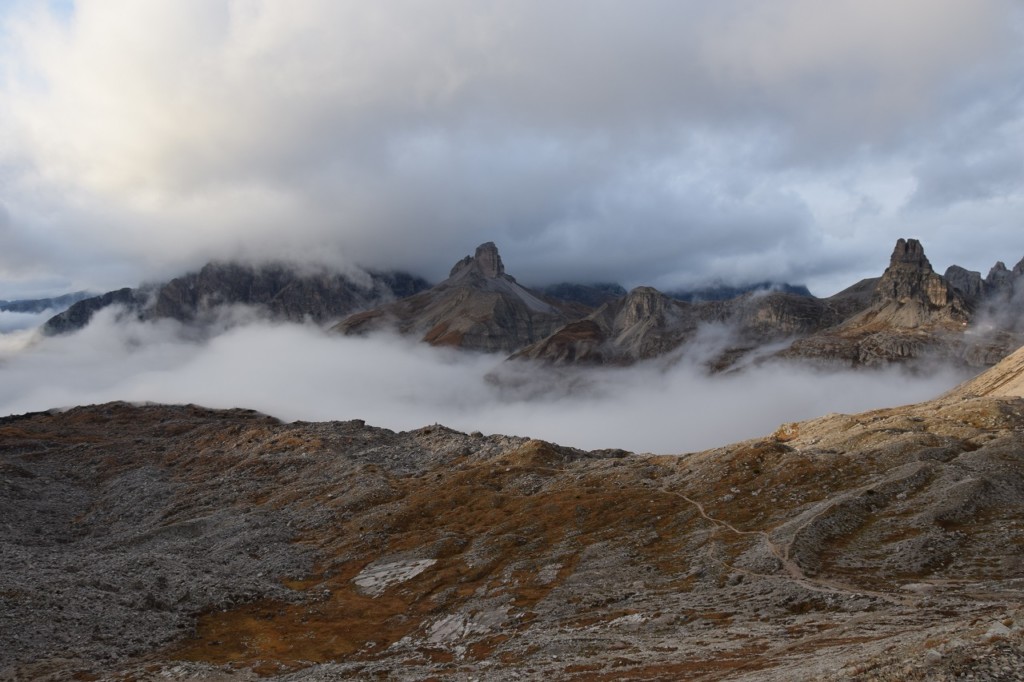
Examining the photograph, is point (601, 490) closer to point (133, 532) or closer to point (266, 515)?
point (266, 515)

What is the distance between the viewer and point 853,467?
337 ft

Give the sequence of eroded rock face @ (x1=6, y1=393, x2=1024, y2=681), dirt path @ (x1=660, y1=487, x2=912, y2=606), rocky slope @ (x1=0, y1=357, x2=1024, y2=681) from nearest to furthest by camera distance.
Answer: rocky slope @ (x1=0, y1=357, x2=1024, y2=681)
eroded rock face @ (x1=6, y1=393, x2=1024, y2=681)
dirt path @ (x1=660, y1=487, x2=912, y2=606)

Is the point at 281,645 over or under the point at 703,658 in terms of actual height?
under

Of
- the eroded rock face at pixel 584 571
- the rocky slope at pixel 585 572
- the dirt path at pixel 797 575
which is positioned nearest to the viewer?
the rocky slope at pixel 585 572

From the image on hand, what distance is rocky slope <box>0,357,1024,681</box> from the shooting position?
5050cm

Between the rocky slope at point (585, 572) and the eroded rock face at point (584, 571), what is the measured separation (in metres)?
0.38

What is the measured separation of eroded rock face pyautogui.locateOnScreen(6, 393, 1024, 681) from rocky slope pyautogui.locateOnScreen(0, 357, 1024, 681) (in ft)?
1.25

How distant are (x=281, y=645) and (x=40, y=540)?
84.8 metres

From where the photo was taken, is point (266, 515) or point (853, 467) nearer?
point (853, 467)

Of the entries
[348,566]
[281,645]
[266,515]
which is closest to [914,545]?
[281,645]

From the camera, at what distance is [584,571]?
82.8 metres

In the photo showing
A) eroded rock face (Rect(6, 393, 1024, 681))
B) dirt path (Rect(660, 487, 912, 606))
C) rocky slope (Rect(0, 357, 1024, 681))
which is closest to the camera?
rocky slope (Rect(0, 357, 1024, 681))

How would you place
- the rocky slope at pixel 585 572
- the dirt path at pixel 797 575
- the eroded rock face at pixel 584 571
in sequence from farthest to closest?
the dirt path at pixel 797 575
the eroded rock face at pixel 584 571
the rocky slope at pixel 585 572

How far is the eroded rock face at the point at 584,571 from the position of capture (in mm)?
50750
